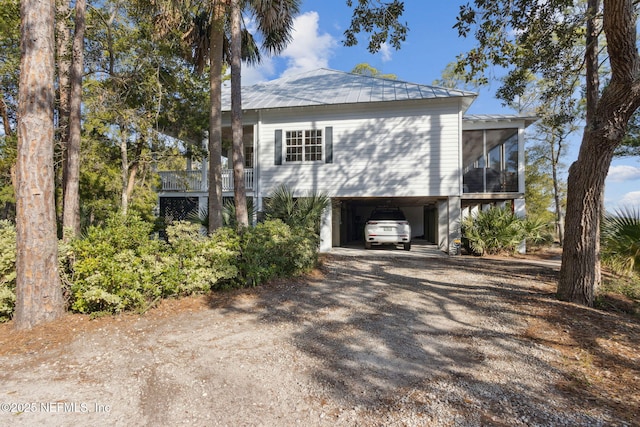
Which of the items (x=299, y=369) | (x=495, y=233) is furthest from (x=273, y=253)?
(x=495, y=233)

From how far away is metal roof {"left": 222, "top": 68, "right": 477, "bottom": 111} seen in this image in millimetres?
12195

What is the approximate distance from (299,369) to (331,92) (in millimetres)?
12217

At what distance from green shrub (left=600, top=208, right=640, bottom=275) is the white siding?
19.8 feet

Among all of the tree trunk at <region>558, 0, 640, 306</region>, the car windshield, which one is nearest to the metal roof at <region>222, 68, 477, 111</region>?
the car windshield

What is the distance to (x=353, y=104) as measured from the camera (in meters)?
12.4

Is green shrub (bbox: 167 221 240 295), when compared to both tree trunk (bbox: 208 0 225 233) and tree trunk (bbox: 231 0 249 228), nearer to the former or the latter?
tree trunk (bbox: 231 0 249 228)

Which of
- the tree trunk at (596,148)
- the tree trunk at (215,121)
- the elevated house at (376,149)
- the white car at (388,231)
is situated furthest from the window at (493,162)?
the tree trunk at (215,121)

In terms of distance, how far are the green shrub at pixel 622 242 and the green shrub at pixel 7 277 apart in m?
9.34

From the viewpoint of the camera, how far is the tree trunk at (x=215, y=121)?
821 centimetres

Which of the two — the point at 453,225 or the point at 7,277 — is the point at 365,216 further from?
the point at 7,277

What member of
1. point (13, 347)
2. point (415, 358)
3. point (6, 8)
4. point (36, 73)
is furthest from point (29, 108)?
point (6, 8)

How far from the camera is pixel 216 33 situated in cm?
848

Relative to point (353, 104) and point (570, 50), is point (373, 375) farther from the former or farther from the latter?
point (353, 104)

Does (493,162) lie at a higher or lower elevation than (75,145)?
higher
